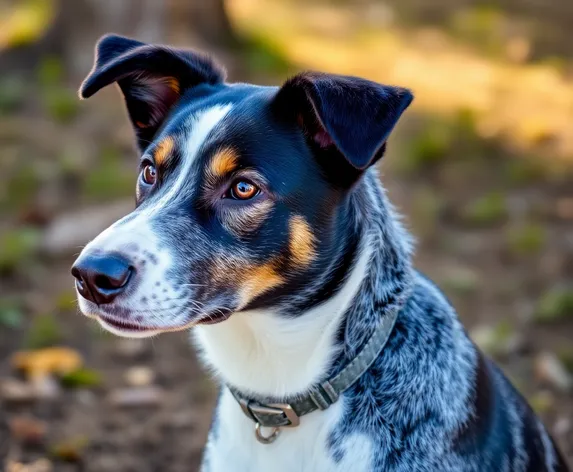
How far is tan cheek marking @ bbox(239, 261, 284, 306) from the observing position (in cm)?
294

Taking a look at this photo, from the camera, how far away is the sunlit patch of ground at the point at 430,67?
25.2ft

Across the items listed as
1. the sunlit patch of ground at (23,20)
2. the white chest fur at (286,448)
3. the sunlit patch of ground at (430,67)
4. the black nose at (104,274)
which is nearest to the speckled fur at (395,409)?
the white chest fur at (286,448)

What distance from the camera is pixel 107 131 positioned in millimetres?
7566

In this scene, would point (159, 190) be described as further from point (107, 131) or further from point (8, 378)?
point (107, 131)

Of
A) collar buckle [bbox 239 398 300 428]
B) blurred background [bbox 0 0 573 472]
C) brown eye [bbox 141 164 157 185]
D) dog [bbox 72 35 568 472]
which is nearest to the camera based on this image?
dog [bbox 72 35 568 472]

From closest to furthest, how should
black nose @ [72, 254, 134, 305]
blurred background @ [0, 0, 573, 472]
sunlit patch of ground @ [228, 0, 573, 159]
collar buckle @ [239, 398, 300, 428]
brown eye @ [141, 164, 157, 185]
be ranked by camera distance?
black nose @ [72, 254, 134, 305] → collar buckle @ [239, 398, 300, 428] → brown eye @ [141, 164, 157, 185] → blurred background @ [0, 0, 573, 472] → sunlit patch of ground @ [228, 0, 573, 159]

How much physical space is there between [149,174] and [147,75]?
0.47 m

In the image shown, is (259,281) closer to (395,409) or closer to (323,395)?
(323,395)

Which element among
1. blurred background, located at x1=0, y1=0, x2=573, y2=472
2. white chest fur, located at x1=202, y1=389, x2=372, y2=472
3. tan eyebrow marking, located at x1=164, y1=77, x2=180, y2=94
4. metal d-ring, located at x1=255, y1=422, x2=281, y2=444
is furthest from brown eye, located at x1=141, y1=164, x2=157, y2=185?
blurred background, located at x1=0, y1=0, x2=573, y2=472

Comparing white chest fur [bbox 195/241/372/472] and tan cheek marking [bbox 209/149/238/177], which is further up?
tan cheek marking [bbox 209/149/238/177]

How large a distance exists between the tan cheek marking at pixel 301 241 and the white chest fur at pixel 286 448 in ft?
1.69

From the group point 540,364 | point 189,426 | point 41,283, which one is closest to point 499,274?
point 540,364

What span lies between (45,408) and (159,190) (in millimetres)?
2186

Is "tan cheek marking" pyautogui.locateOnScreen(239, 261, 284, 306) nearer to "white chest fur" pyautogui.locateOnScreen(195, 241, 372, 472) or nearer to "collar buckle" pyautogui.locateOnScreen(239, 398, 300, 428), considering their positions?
"white chest fur" pyautogui.locateOnScreen(195, 241, 372, 472)
